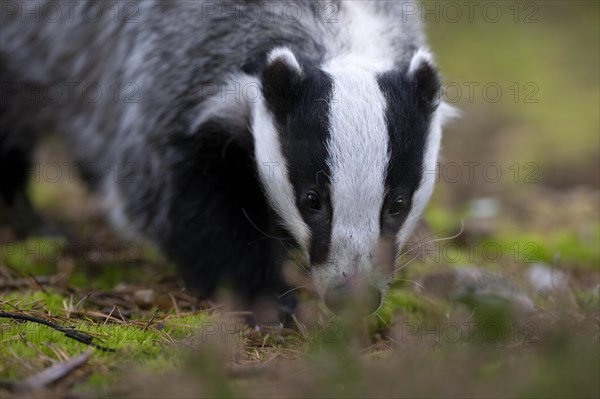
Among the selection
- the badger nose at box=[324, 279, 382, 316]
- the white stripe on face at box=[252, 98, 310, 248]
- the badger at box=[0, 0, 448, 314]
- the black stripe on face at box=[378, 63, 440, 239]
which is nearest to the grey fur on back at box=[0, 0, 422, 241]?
the badger at box=[0, 0, 448, 314]

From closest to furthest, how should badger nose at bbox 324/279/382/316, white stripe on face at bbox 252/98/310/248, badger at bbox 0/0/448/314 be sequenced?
badger nose at bbox 324/279/382/316 → badger at bbox 0/0/448/314 → white stripe on face at bbox 252/98/310/248

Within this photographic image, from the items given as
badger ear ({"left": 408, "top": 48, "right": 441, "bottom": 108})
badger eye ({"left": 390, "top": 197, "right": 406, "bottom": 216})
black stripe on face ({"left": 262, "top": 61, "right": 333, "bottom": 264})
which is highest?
badger ear ({"left": 408, "top": 48, "right": 441, "bottom": 108})

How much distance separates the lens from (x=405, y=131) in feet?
8.84

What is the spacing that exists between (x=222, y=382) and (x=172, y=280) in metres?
2.06

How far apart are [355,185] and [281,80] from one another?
1.66ft

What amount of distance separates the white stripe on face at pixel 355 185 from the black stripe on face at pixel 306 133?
39 mm

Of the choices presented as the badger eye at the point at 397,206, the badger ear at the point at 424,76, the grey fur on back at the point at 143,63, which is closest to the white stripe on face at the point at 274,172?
the grey fur on back at the point at 143,63

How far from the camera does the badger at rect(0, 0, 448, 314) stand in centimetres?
259

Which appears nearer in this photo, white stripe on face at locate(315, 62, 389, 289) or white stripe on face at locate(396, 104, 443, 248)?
white stripe on face at locate(315, 62, 389, 289)

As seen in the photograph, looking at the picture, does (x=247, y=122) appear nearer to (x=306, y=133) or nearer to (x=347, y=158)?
(x=306, y=133)

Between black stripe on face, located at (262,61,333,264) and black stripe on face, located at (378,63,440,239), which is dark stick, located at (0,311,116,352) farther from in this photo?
black stripe on face, located at (378,63,440,239)

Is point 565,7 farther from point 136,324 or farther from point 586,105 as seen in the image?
point 136,324

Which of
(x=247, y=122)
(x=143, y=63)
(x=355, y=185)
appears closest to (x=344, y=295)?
(x=355, y=185)

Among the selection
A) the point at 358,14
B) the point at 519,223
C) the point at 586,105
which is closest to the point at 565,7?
the point at 586,105
